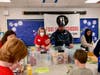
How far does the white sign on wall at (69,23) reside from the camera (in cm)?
810

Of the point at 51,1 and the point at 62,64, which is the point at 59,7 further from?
the point at 62,64

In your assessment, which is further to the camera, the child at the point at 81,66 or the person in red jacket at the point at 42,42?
the person in red jacket at the point at 42,42

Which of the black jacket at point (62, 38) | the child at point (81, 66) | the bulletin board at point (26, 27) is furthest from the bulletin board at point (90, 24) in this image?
the child at point (81, 66)

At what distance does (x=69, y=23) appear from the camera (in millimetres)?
8297

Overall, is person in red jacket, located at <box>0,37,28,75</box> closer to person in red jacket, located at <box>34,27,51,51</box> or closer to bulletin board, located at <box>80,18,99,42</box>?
person in red jacket, located at <box>34,27,51,51</box>

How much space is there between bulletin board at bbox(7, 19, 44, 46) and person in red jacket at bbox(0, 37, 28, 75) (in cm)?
686

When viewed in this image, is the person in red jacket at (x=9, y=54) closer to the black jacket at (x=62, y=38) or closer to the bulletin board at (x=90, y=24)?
the black jacket at (x=62, y=38)

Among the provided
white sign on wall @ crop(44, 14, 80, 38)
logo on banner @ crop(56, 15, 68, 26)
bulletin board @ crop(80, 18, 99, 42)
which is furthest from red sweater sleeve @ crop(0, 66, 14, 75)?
bulletin board @ crop(80, 18, 99, 42)

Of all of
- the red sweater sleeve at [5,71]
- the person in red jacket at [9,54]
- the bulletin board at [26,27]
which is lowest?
the bulletin board at [26,27]

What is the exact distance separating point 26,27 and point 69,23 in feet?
5.97

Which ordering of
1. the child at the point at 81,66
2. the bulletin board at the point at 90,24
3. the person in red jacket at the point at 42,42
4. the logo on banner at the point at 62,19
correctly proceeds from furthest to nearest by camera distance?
1. the bulletin board at the point at 90,24
2. the logo on banner at the point at 62,19
3. the person in red jacket at the point at 42,42
4. the child at the point at 81,66

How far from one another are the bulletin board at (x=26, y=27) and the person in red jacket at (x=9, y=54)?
6.86 m

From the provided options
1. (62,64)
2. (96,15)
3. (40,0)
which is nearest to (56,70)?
(62,64)

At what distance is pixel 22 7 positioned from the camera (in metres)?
8.08
